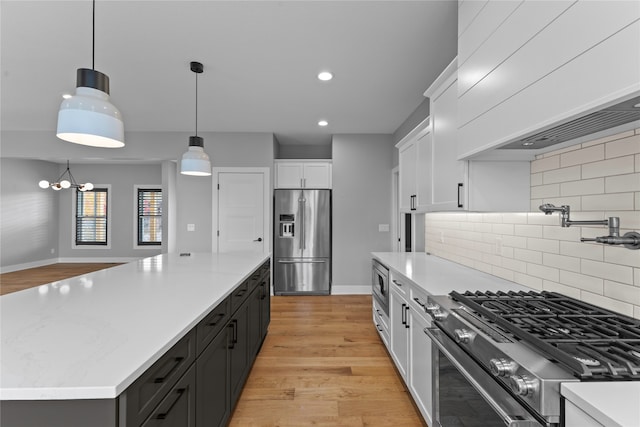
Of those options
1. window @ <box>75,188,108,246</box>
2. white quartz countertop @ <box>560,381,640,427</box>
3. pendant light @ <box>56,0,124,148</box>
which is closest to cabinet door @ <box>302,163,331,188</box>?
pendant light @ <box>56,0,124,148</box>

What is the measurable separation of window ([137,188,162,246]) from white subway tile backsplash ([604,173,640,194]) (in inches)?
351

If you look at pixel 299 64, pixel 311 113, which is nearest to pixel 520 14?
pixel 299 64

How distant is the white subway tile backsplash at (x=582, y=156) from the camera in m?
1.37

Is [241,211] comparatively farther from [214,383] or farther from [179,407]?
[179,407]

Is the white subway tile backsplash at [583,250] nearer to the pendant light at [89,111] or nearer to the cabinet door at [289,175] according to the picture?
the pendant light at [89,111]

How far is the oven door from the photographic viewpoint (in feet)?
3.07

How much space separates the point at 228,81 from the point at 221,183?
224 centimetres

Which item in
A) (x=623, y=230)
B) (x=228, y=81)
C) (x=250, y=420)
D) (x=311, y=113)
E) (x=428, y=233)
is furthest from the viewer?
(x=311, y=113)

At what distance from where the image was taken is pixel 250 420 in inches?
80.0

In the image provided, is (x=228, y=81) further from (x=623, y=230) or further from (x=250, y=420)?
(x=623, y=230)

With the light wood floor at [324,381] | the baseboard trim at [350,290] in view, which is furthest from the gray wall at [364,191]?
the light wood floor at [324,381]

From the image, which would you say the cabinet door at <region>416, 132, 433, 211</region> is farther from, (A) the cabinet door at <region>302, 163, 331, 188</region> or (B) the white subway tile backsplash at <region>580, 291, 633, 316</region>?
(A) the cabinet door at <region>302, 163, 331, 188</region>

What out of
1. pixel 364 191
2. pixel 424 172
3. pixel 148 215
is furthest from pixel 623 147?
pixel 148 215

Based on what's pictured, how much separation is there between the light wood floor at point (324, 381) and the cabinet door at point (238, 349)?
0.66 feet
